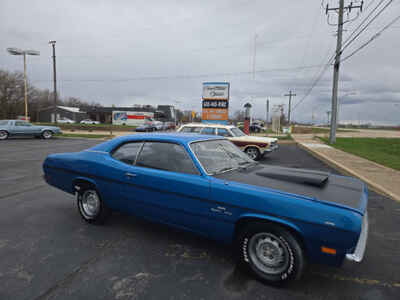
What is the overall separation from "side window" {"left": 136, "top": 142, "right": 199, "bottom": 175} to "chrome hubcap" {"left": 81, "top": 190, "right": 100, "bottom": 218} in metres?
1.13

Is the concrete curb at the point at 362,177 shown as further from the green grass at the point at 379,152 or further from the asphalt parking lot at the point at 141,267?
the green grass at the point at 379,152

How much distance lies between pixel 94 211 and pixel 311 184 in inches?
126

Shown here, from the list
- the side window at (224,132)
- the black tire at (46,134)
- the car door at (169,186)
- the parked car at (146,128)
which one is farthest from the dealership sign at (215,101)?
the parked car at (146,128)

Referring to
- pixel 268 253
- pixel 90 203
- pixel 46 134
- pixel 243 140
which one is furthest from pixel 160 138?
pixel 46 134

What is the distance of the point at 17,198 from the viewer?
5.07 m

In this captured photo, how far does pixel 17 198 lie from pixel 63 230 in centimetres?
231

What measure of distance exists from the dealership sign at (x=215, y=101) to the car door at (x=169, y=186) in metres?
13.6

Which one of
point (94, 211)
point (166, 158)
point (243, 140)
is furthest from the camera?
point (243, 140)

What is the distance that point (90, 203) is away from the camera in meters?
3.90

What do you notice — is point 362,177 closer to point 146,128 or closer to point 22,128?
point 22,128

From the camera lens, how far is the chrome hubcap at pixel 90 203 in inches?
150

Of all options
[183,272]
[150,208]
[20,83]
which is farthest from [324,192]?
[20,83]

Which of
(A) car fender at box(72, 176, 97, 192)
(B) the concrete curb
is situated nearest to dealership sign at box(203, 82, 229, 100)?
(B) the concrete curb

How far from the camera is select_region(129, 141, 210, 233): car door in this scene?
276cm
